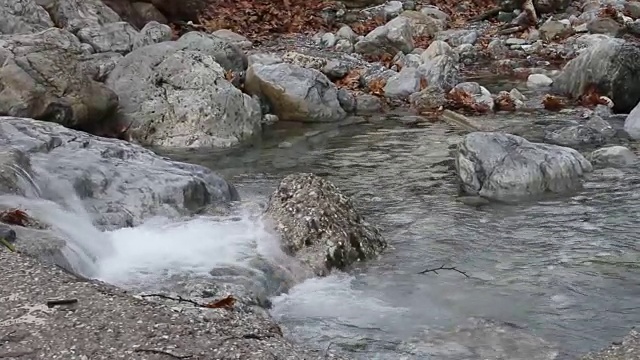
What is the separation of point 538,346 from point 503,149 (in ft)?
12.5

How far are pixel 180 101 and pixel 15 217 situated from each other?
17.6 feet

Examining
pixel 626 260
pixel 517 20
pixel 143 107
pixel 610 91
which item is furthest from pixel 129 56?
pixel 517 20

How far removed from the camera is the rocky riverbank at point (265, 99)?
6.89 meters

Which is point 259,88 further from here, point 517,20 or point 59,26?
point 517,20

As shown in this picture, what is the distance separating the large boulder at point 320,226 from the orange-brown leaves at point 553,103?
19.6ft

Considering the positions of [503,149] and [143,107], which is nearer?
[503,149]

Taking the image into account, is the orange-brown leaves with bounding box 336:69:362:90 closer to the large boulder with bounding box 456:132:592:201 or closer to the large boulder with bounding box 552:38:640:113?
the large boulder with bounding box 552:38:640:113

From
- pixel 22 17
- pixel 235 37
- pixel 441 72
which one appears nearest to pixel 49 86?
pixel 22 17

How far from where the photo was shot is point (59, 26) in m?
14.5

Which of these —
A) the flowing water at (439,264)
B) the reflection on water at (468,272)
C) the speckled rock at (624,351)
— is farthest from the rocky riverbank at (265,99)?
the speckled rock at (624,351)

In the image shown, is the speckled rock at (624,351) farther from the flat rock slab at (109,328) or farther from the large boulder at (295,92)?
the large boulder at (295,92)

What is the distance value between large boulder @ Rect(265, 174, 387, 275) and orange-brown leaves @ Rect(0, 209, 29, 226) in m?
1.97

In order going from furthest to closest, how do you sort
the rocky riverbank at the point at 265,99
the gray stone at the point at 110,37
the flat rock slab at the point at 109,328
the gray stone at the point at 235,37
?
the gray stone at the point at 235,37 → the gray stone at the point at 110,37 → the rocky riverbank at the point at 265,99 → the flat rock slab at the point at 109,328

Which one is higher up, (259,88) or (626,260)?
(259,88)
